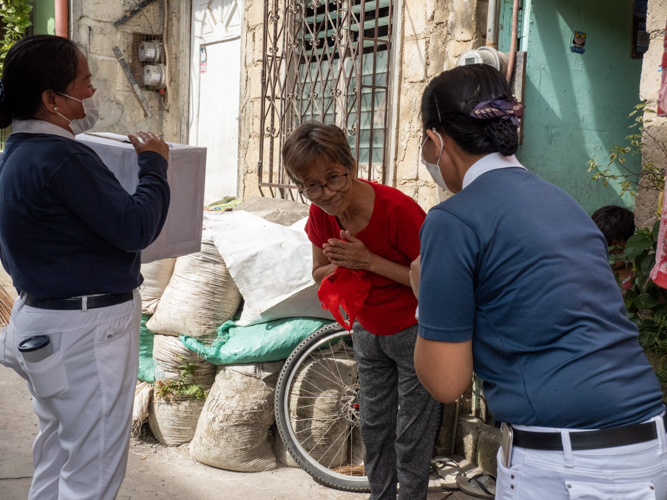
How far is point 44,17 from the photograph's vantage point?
7.77m

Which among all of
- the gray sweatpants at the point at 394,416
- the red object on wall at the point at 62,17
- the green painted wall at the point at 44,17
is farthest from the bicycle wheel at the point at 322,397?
the green painted wall at the point at 44,17

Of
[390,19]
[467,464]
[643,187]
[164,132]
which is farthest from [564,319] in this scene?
[164,132]

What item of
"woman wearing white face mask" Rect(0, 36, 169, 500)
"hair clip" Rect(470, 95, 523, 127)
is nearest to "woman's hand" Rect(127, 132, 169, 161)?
"woman wearing white face mask" Rect(0, 36, 169, 500)

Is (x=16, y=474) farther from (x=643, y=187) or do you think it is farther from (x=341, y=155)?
(x=643, y=187)

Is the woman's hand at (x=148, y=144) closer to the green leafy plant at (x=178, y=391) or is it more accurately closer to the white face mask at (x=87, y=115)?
the white face mask at (x=87, y=115)

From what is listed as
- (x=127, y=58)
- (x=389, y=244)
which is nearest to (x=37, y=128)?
(x=389, y=244)

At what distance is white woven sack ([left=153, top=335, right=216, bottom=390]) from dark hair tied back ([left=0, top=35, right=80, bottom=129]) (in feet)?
6.10

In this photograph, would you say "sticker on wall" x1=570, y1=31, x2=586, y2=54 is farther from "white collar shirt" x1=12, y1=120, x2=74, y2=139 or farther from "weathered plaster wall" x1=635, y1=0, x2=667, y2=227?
"white collar shirt" x1=12, y1=120, x2=74, y2=139

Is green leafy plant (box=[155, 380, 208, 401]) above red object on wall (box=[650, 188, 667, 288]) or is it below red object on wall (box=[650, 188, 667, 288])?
below

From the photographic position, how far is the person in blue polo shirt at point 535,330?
1269 millimetres

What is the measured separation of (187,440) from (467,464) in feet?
5.21

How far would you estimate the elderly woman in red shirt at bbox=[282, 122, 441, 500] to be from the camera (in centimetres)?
235

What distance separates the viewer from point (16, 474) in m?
3.27

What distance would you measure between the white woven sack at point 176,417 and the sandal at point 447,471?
1360 mm
